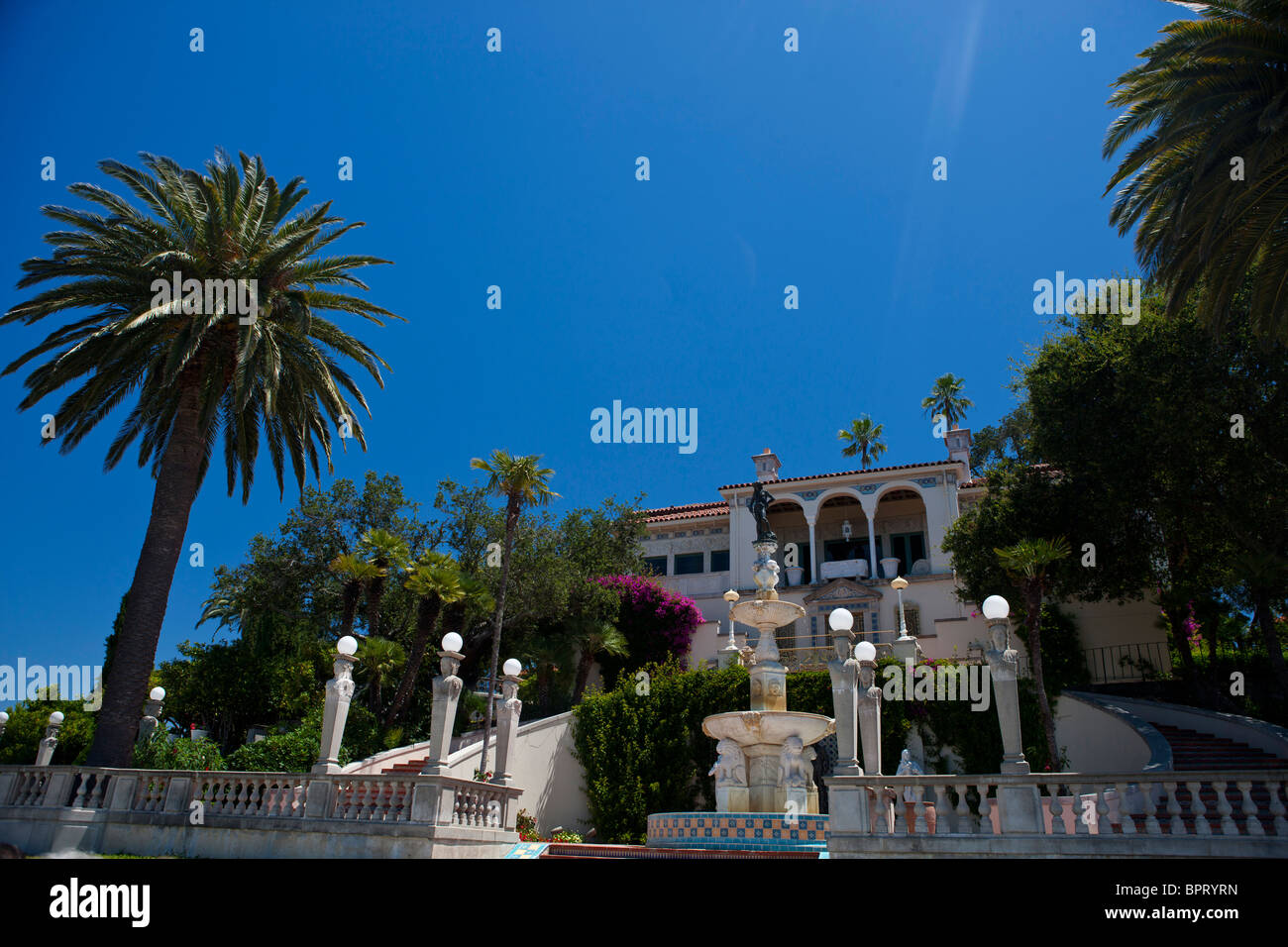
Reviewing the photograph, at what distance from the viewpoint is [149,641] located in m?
17.5

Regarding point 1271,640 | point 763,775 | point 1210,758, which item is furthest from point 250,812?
point 1271,640

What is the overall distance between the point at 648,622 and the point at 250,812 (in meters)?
19.6

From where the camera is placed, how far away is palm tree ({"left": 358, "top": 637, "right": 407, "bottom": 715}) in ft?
78.3

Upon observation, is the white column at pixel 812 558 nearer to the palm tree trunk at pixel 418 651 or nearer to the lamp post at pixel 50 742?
the palm tree trunk at pixel 418 651

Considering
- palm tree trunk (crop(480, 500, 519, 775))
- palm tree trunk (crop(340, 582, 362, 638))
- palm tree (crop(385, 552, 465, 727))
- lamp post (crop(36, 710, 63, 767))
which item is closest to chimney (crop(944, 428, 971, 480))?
palm tree trunk (crop(480, 500, 519, 775))

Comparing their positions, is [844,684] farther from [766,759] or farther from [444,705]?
[444,705]

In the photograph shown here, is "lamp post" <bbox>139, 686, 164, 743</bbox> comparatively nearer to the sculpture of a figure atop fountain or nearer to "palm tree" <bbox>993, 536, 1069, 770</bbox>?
the sculpture of a figure atop fountain

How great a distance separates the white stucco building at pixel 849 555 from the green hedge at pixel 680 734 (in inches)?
192

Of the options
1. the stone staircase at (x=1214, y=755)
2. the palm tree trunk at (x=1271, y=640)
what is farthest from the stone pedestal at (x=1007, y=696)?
the palm tree trunk at (x=1271, y=640)

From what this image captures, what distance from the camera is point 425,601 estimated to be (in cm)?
2412

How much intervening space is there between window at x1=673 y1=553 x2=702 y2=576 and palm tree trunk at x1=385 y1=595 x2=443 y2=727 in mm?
17093

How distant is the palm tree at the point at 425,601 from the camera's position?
925 inches

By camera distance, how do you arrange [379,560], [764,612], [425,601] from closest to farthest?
[764,612] < [425,601] < [379,560]
